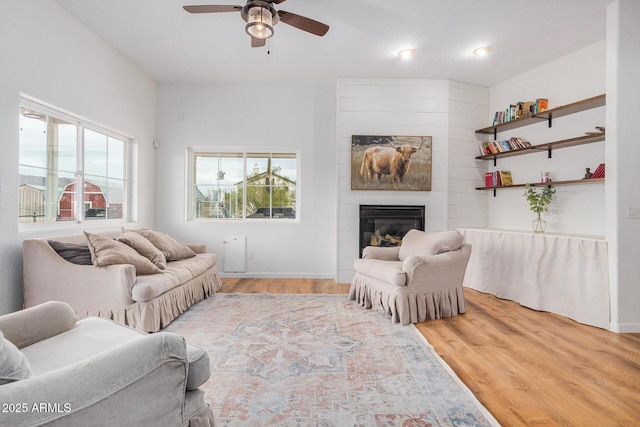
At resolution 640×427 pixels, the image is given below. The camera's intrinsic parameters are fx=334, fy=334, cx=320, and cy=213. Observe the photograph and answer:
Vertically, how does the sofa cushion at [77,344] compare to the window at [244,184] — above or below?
below

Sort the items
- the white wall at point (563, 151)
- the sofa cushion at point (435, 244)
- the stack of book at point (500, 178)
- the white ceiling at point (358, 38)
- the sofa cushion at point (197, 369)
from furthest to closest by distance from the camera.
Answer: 1. the stack of book at point (500, 178)
2. the white wall at point (563, 151)
3. the sofa cushion at point (435, 244)
4. the white ceiling at point (358, 38)
5. the sofa cushion at point (197, 369)

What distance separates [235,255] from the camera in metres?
5.00

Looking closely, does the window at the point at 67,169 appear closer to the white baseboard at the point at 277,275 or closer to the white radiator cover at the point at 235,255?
the white radiator cover at the point at 235,255

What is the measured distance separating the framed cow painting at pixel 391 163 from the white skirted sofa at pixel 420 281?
1.24 m

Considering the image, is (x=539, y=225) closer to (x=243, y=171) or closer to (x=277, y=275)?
(x=277, y=275)

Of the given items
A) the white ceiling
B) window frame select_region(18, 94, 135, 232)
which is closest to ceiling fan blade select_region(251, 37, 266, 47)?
the white ceiling

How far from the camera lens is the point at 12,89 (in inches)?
103

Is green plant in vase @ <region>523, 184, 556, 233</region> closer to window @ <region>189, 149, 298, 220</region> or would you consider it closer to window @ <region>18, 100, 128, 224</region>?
window @ <region>189, 149, 298, 220</region>

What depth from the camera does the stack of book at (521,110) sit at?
407 cm

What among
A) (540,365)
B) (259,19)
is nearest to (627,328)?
(540,365)

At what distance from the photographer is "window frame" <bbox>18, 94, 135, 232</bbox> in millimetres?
2975

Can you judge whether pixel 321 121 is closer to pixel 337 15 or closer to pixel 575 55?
pixel 337 15

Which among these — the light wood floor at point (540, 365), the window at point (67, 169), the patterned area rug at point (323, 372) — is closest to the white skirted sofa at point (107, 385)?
the patterned area rug at point (323, 372)

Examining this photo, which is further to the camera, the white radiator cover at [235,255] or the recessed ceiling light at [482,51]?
the white radiator cover at [235,255]
